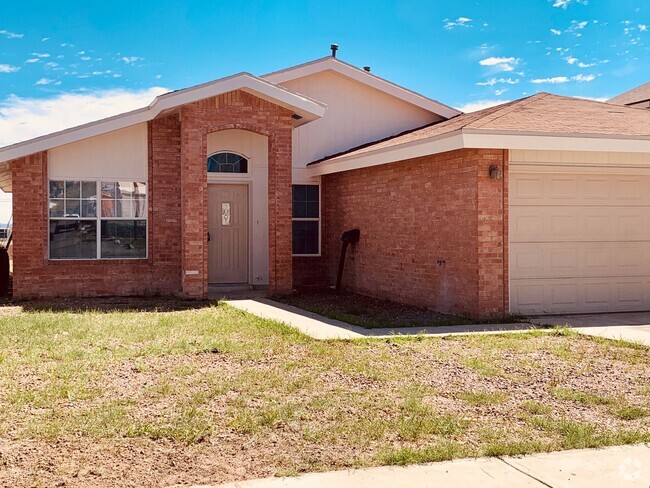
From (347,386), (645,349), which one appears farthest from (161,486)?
(645,349)

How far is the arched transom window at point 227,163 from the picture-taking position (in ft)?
50.9

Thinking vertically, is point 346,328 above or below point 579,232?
below

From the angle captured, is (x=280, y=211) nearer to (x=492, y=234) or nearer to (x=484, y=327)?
(x=492, y=234)

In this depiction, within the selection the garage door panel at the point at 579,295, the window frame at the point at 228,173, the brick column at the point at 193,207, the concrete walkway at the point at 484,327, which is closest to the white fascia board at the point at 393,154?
the window frame at the point at 228,173

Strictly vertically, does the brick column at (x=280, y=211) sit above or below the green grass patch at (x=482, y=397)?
above

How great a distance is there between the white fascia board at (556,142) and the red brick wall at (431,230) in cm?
33

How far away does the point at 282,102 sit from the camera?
1403 centimetres

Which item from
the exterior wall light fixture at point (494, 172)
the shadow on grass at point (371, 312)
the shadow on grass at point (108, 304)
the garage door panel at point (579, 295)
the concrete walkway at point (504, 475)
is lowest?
the concrete walkway at point (504, 475)

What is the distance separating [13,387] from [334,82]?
1214 centimetres

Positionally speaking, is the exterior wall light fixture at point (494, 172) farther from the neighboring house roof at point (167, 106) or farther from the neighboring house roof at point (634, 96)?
the neighboring house roof at point (634, 96)

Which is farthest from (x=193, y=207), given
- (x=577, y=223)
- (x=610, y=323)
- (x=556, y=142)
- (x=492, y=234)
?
(x=610, y=323)

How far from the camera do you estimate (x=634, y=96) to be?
2423cm

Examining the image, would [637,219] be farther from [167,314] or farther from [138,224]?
[138,224]

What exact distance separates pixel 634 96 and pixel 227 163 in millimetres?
15891
